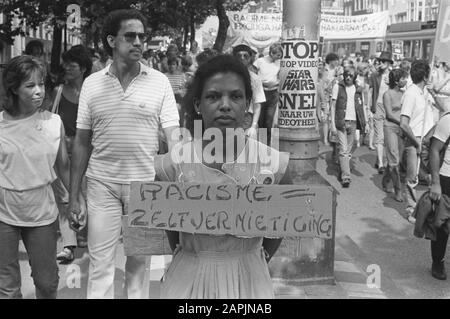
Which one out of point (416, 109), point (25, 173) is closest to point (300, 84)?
point (25, 173)

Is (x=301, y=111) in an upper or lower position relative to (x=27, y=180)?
upper

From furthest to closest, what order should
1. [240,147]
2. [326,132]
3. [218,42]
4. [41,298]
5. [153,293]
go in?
[218,42], [326,132], [153,293], [41,298], [240,147]

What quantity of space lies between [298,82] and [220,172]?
8.24 ft

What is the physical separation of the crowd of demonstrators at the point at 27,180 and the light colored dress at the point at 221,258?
4.39ft

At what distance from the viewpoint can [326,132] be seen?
12.0 m

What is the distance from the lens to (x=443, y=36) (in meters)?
5.57

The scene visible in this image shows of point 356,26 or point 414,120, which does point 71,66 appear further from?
point 356,26

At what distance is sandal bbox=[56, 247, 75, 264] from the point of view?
5.31m

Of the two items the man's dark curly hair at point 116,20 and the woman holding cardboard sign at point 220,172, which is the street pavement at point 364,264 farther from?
the man's dark curly hair at point 116,20

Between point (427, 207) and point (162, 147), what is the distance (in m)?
2.24

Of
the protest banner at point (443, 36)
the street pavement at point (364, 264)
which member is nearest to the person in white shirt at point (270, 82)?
the street pavement at point (364, 264)

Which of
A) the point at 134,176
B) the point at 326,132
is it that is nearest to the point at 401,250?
the point at 134,176

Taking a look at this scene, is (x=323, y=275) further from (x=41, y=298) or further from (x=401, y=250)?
(x=41, y=298)
